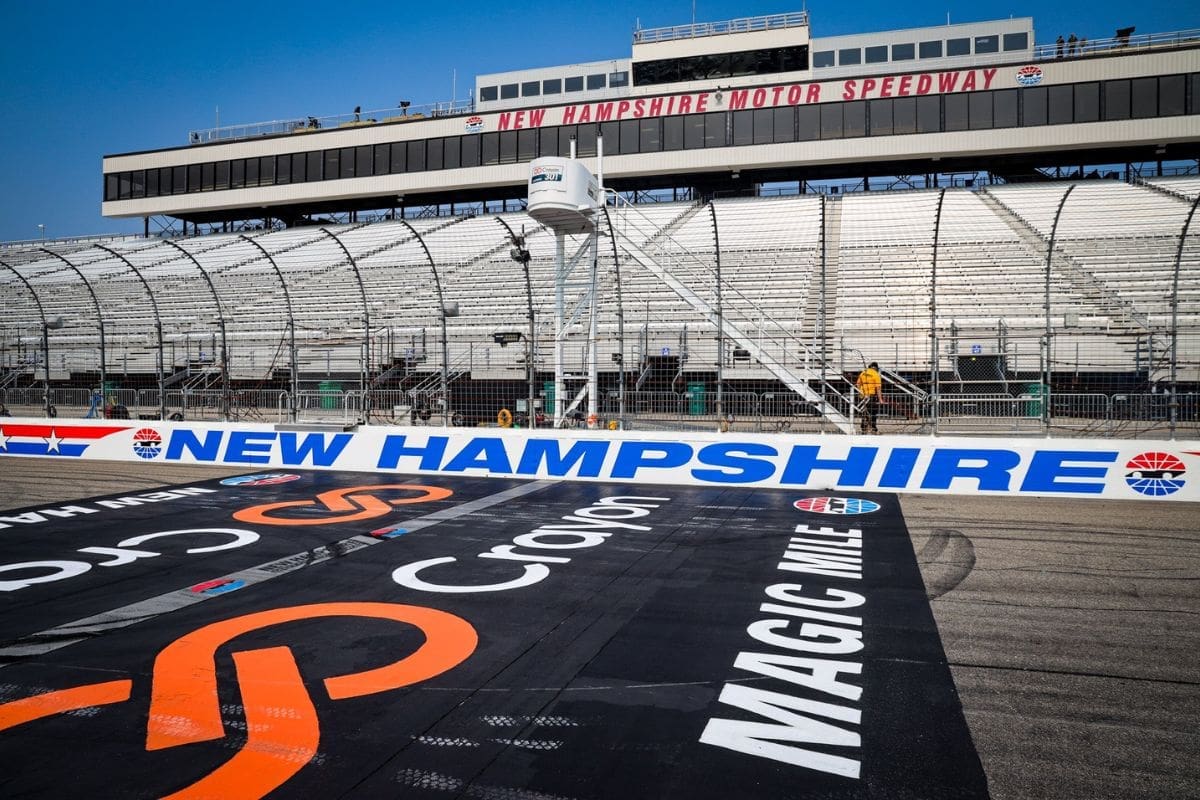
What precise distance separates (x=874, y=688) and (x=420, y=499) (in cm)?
718

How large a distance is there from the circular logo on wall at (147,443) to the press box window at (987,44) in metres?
39.7

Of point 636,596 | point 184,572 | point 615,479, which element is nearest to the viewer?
point 636,596

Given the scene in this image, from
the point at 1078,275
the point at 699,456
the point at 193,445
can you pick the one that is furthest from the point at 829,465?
the point at 1078,275

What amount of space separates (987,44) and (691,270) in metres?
28.5

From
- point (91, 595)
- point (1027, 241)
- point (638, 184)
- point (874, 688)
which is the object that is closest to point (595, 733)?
point (874, 688)

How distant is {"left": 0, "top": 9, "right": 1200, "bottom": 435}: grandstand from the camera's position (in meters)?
13.2

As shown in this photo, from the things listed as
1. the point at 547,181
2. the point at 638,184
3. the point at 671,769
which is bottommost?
the point at 671,769

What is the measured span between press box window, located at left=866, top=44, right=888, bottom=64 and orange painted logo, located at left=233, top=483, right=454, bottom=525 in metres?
37.1

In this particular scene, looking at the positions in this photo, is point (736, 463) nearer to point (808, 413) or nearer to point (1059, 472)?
point (808, 413)

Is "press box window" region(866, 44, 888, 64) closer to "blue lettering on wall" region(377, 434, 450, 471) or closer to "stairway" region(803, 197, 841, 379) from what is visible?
"stairway" region(803, 197, 841, 379)

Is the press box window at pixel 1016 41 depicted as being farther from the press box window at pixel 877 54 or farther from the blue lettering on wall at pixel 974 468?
the blue lettering on wall at pixel 974 468

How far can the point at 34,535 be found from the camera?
7715mm

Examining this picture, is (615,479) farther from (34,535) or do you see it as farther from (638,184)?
(638,184)

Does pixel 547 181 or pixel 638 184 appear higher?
pixel 638 184
